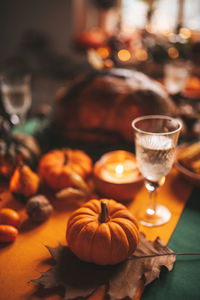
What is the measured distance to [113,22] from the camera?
473cm

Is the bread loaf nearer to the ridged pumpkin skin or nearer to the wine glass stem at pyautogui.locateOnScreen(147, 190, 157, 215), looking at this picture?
the wine glass stem at pyautogui.locateOnScreen(147, 190, 157, 215)

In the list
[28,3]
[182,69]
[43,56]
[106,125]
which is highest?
[28,3]

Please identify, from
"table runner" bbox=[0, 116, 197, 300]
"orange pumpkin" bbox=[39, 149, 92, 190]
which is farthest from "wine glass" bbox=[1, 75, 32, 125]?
"table runner" bbox=[0, 116, 197, 300]

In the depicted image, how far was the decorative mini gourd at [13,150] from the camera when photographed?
3.29 feet

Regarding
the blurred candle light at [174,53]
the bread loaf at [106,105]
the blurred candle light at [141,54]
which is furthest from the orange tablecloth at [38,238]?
the blurred candle light at [141,54]

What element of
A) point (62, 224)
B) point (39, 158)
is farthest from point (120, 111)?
point (62, 224)

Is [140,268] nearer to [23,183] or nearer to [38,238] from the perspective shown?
[38,238]

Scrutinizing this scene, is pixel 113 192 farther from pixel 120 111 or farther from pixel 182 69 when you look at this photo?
pixel 182 69

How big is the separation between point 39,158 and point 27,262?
1.53ft

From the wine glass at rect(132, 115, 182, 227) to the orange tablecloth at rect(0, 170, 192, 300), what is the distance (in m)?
0.04

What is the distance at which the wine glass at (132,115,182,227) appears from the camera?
76cm

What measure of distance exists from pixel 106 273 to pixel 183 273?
0.18 meters

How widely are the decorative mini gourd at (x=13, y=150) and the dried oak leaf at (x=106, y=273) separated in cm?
39

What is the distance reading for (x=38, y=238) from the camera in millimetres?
797
